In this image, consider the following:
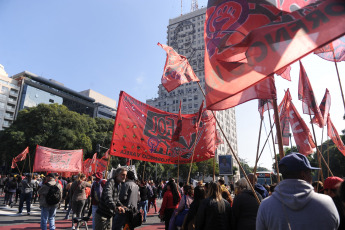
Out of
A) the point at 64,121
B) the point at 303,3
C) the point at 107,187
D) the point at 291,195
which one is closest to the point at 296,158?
the point at 291,195

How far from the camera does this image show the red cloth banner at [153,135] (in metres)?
7.39

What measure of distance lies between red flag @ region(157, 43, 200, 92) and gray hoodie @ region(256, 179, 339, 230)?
470 cm

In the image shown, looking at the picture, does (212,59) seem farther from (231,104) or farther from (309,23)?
(309,23)

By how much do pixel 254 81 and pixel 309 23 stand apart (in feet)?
2.20

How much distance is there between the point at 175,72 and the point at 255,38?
4.37m

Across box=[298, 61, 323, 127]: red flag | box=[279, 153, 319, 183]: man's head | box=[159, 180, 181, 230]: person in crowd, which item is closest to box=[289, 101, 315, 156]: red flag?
box=[298, 61, 323, 127]: red flag

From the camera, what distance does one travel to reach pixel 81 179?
28.7ft

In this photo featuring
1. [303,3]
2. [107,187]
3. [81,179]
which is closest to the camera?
[303,3]

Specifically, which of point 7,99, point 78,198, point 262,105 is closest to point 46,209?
point 78,198

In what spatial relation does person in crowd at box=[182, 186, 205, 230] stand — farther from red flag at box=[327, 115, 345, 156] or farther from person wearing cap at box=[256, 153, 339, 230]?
red flag at box=[327, 115, 345, 156]

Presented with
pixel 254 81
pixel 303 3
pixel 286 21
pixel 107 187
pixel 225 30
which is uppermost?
pixel 303 3

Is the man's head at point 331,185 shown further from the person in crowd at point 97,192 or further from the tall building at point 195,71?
the tall building at point 195,71

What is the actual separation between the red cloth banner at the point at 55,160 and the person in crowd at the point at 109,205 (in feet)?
36.7

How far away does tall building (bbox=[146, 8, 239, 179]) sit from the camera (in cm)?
7604
